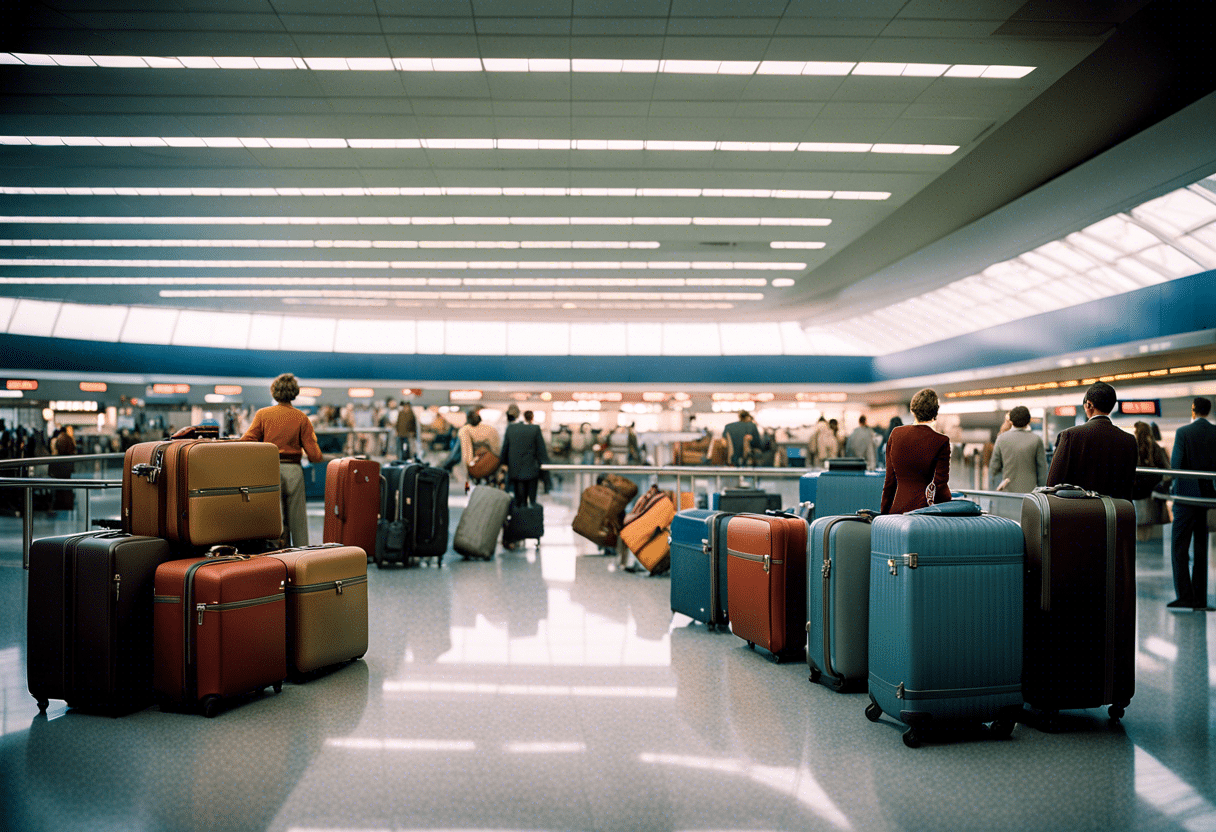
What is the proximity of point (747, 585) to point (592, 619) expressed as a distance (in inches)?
49.3

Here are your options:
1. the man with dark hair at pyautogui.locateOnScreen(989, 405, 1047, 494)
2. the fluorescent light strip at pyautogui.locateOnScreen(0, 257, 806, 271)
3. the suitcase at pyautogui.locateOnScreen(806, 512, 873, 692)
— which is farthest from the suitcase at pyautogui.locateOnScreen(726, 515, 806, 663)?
the fluorescent light strip at pyautogui.locateOnScreen(0, 257, 806, 271)

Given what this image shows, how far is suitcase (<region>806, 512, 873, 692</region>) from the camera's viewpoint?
3.65 meters

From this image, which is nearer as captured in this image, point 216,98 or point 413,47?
point 413,47

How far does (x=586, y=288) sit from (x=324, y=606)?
1928cm

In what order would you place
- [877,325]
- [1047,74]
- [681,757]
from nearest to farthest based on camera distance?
[681,757] < [1047,74] < [877,325]

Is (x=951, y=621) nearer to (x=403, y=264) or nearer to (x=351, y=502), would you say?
(x=351, y=502)

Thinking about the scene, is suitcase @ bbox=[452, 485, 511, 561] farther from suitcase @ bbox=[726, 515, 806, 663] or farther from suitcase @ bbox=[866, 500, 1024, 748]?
suitcase @ bbox=[866, 500, 1024, 748]

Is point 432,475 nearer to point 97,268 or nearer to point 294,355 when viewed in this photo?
point 97,268

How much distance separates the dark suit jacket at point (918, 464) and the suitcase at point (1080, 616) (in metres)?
0.64

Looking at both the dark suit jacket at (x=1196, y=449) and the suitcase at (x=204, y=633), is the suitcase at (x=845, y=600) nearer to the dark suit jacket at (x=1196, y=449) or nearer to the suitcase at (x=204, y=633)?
the suitcase at (x=204, y=633)

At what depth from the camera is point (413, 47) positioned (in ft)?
26.9

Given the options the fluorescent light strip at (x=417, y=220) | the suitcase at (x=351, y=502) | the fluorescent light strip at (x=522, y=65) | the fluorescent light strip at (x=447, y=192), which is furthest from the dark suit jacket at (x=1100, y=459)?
the fluorescent light strip at (x=417, y=220)

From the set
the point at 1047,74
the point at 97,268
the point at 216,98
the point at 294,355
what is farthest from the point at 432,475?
the point at 294,355

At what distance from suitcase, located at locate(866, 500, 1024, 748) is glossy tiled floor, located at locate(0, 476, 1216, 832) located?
146mm
